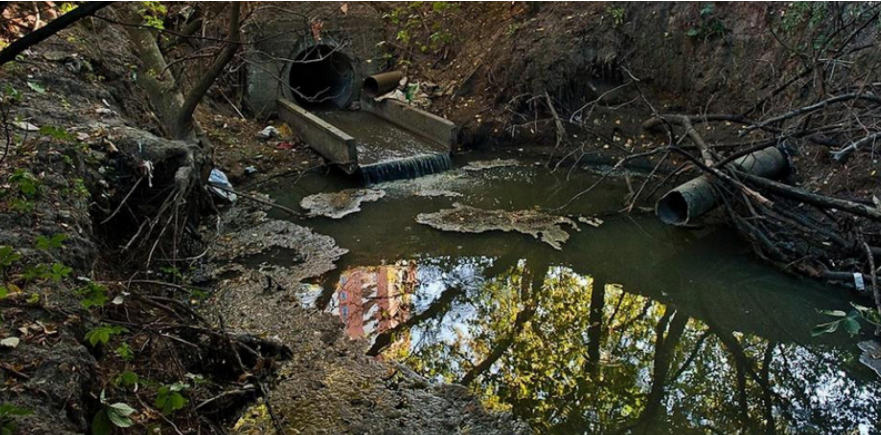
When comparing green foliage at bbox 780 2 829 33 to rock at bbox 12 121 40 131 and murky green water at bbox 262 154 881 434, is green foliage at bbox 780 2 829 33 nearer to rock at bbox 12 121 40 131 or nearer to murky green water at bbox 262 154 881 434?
murky green water at bbox 262 154 881 434

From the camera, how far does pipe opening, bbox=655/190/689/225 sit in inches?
234

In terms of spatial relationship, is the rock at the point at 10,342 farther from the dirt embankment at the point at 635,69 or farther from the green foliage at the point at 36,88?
the dirt embankment at the point at 635,69

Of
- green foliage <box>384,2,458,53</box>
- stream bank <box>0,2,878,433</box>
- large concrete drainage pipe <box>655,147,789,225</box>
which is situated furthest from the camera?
green foliage <box>384,2,458,53</box>

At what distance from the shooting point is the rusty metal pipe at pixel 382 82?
1030 cm

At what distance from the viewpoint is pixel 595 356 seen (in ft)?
13.6

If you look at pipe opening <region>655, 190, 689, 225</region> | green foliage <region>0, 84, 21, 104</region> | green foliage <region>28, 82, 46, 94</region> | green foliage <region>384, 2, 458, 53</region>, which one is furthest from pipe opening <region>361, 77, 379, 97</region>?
green foliage <region>0, 84, 21, 104</region>

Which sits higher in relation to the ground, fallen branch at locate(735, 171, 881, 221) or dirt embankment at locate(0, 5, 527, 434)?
fallen branch at locate(735, 171, 881, 221)

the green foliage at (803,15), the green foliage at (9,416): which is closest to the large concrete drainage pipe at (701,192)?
the green foliage at (803,15)

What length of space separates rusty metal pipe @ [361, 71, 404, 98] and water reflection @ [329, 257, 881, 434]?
19.1 feet

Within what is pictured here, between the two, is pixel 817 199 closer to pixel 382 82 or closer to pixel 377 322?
pixel 377 322

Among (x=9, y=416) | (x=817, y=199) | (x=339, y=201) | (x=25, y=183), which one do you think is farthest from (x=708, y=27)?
(x=9, y=416)

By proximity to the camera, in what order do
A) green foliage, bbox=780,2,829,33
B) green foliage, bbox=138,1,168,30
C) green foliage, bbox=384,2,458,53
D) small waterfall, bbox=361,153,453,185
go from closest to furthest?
green foliage, bbox=138,1,168,30, green foliage, bbox=780,2,829,33, small waterfall, bbox=361,153,453,185, green foliage, bbox=384,2,458,53

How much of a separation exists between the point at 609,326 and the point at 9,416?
13.0 ft

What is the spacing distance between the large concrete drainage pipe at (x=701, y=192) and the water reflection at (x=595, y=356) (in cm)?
131
